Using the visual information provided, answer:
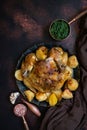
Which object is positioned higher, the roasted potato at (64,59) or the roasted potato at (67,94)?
the roasted potato at (64,59)

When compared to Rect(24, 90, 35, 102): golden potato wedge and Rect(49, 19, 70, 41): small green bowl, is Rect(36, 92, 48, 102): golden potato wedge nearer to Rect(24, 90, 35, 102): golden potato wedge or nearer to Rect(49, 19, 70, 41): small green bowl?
Rect(24, 90, 35, 102): golden potato wedge

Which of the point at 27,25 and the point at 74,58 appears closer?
the point at 74,58

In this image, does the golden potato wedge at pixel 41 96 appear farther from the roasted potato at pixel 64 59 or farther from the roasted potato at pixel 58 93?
the roasted potato at pixel 64 59

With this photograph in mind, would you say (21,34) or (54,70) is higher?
(21,34)

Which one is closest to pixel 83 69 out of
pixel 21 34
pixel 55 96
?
pixel 55 96

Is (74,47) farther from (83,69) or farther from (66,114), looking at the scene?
(66,114)

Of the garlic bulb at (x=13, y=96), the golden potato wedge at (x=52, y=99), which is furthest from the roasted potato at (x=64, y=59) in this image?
the garlic bulb at (x=13, y=96)
